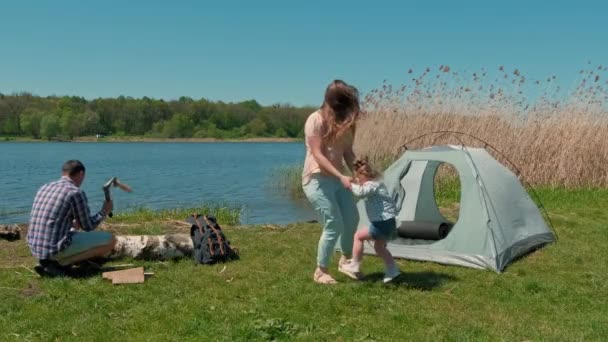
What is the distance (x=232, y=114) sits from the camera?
268 ft

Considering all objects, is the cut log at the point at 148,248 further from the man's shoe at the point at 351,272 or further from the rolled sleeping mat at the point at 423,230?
the rolled sleeping mat at the point at 423,230

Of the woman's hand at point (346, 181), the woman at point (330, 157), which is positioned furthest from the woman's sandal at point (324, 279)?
the woman's hand at point (346, 181)

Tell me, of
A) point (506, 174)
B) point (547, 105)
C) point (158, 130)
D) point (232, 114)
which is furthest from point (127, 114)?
point (506, 174)

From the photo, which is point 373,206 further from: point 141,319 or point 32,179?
point 32,179

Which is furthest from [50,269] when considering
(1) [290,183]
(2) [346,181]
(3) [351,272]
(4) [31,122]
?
(4) [31,122]

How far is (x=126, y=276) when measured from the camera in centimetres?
585

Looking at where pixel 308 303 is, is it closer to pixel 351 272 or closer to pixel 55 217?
pixel 351 272

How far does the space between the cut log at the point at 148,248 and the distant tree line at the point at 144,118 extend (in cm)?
6560

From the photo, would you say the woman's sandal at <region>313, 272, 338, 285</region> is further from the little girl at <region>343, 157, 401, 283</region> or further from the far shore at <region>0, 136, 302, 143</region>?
the far shore at <region>0, 136, 302, 143</region>

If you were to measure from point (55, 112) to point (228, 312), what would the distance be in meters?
79.6

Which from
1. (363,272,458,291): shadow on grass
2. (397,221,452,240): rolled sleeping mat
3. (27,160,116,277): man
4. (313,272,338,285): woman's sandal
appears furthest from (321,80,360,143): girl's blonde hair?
(397,221,452,240): rolled sleeping mat

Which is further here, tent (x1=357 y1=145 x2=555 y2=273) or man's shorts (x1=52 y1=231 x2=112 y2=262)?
tent (x1=357 y1=145 x2=555 y2=273)

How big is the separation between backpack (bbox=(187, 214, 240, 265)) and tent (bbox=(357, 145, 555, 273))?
5.50 ft

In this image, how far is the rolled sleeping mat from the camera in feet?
26.4
